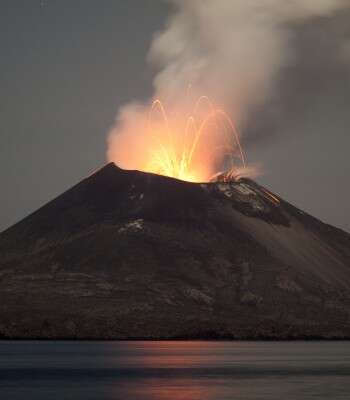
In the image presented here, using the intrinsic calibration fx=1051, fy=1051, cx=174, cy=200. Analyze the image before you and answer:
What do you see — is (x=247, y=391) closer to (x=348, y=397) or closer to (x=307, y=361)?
(x=348, y=397)

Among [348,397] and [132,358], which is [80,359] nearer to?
[132,358]

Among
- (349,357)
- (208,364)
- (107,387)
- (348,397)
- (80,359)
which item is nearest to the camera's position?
(348,397)

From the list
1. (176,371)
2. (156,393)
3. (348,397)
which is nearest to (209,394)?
(156,393)

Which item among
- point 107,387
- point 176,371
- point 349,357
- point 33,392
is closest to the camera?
point 33,392

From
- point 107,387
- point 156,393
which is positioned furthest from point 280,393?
point 107,387

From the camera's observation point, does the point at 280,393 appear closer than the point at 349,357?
Yes

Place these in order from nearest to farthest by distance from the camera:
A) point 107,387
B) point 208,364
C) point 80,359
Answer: point 107,387 → point 208,364 → point 80,359
